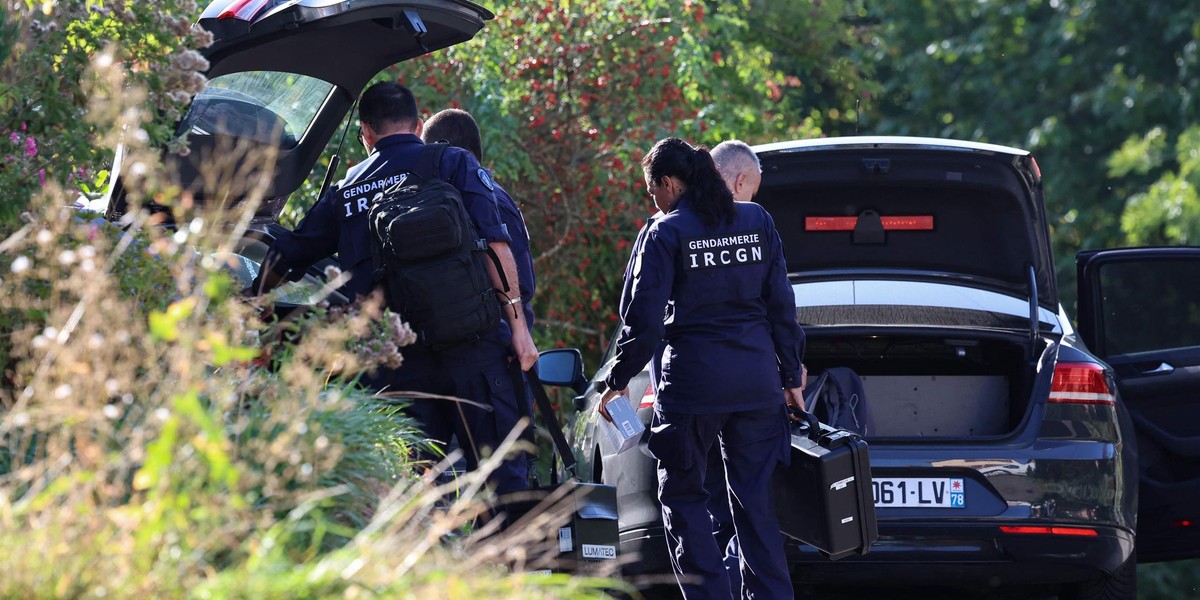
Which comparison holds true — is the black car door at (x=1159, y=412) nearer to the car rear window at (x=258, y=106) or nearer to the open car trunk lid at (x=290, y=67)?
the open car trunk lid at (x=290, y=67)

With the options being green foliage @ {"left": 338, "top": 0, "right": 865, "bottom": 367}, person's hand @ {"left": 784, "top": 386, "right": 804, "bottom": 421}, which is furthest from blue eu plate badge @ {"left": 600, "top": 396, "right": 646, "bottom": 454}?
green foliage @ {"left": 338, "top": 0, "right": 865, "bottom": 367}

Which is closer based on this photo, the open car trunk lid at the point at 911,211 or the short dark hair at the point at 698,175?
the short dark hair at the point at 698,175

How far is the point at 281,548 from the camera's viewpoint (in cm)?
293

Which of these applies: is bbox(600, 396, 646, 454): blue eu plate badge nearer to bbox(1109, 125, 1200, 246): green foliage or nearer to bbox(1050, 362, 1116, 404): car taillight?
bbox(1050, 362, 1116, 404): car taillight

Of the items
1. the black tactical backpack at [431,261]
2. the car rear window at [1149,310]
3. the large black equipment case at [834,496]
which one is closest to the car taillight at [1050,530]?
the large black equipment case at [834,496]

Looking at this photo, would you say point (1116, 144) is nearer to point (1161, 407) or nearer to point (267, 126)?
point (1161, 407)

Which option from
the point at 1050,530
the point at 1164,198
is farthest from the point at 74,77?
the point at 1164,198

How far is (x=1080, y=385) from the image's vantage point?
5.86 metres

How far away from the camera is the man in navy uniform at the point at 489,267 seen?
5391mm

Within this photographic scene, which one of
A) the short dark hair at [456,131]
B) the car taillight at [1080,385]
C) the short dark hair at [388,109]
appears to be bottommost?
the car taillight at [1080,385]

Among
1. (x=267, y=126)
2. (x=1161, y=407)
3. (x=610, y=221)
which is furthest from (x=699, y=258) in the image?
(x=610, y=221)

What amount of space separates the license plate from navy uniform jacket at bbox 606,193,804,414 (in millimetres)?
581

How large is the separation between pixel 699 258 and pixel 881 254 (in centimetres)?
185

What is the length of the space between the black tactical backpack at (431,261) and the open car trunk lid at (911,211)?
1655 mm
